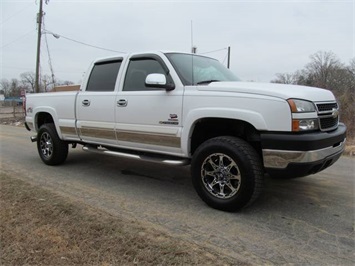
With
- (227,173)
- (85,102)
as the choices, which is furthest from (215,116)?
(85,102)

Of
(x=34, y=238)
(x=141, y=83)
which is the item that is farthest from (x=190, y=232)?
(x=141, y=83)

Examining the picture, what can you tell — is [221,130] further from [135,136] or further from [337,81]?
[337,81]

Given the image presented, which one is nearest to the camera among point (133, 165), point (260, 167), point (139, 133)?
point (260, 167)

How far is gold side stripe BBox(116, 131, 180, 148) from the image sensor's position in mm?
4512

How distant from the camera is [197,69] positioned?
15.8ft

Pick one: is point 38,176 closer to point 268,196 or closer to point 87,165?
point 87,165

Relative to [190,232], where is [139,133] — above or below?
above

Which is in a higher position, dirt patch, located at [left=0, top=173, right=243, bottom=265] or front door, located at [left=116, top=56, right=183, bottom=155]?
front door, located at [left=116, top=56, right=183, bottom=155]

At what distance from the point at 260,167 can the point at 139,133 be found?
185 cm

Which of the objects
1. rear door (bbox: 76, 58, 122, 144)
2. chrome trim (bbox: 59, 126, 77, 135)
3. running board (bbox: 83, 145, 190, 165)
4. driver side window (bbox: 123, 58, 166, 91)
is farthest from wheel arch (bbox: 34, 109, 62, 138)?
driver side window (bbox: 123, 58, 166, 91)

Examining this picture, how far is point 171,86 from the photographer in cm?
443

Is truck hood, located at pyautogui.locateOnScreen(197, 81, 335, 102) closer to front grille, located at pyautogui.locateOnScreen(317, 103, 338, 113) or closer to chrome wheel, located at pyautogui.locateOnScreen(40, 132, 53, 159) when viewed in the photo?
front grille, located at pyautogui.locateOnScreen(317, 103, 338, 113)

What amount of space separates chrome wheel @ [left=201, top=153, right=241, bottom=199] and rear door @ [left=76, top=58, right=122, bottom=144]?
1808 millimetres

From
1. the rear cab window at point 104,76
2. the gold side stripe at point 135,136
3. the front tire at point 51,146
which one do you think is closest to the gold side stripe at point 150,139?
the gold side stripe at point 135,136
